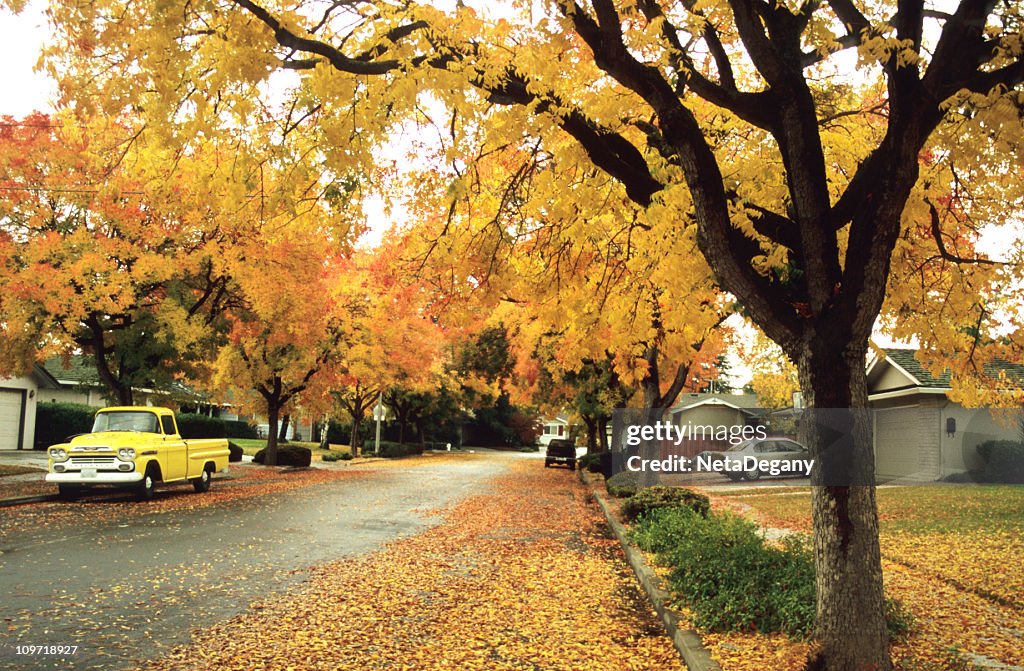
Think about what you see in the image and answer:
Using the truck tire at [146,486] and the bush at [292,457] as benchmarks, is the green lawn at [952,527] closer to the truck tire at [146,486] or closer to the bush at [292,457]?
the truck tire at [146,486]

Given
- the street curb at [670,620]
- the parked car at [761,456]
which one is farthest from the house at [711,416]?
the street curb at [670,620]

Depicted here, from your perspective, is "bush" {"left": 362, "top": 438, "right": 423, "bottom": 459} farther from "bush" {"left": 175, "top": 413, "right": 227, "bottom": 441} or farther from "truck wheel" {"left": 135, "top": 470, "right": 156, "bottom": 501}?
"truck wheel" {"left": 135, "top": 470, "right": 156, "bottom": 501}

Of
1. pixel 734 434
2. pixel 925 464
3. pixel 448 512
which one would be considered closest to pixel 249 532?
pixel 448 512

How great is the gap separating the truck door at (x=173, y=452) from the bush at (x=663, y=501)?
10956 millimetres

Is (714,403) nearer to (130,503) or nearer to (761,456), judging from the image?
(761,456)

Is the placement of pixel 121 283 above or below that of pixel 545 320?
above

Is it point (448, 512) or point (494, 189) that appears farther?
point (448, 512)

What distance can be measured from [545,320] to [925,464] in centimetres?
2173

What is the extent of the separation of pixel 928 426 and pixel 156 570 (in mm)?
24832

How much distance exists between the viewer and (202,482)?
66.2 feet

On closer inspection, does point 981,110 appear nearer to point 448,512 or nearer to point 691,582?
point 691,582

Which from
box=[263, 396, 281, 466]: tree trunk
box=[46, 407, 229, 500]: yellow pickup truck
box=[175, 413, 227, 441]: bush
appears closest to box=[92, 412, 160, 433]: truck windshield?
box=[46, 407, 229, 500]: yellow pickup truck

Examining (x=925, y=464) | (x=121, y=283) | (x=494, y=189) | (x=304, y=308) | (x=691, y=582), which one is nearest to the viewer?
(x=691, y=582)

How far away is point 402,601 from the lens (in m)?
8.03
